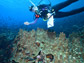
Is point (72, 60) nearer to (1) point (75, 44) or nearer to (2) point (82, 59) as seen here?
(2) point (82, 59)

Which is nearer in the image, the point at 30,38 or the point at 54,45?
the point at 54,45

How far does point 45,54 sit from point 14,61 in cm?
154

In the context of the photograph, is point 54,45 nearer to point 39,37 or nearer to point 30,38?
point 39,37

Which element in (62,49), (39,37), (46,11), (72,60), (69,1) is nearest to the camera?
(72,60)

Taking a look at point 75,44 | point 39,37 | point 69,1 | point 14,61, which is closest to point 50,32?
point 39,37

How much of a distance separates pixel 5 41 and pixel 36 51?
14.0 feet

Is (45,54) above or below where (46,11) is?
below

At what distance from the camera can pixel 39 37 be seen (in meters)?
4.20

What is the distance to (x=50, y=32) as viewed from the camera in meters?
4.61

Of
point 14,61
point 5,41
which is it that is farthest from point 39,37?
point 5,41

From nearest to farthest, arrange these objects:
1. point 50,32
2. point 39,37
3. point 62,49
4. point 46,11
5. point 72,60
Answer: point 72,60
point 62,49
point 39,37
point 50,32
point 46,11

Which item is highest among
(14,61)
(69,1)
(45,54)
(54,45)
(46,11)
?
(69,1)

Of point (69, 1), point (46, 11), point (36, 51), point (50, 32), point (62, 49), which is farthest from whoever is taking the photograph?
point (69, 1)

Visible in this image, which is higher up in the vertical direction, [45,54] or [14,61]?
[45,54]
